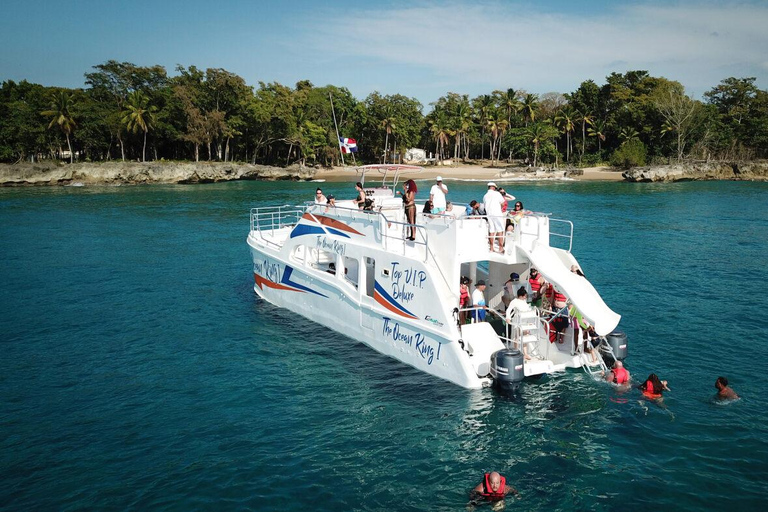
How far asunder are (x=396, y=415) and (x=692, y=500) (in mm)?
5807

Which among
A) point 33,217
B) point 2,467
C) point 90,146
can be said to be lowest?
point 2,467

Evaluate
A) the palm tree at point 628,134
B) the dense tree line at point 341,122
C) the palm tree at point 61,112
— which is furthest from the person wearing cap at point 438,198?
the palm tree at point 628,134

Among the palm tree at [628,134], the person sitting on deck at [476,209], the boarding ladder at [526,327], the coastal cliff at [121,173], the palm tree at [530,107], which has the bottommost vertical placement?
the boarding ladder at [526,327]

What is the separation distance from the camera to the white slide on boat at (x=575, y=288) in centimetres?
1238

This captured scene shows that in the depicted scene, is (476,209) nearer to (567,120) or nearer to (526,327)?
(526,327)

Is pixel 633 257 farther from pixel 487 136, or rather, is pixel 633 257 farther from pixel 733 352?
pixel 487 136

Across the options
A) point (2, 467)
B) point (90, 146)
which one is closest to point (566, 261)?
point (2, 467)

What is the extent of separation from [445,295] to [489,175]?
83043 mm

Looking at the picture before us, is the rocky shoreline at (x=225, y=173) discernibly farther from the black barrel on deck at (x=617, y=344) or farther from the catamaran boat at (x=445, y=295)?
the black barrel on deck at (x=617, y=344)

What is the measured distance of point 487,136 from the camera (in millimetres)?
105562

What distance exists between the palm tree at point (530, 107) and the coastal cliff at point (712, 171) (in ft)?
75.1

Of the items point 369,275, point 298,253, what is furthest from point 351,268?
point 298,253

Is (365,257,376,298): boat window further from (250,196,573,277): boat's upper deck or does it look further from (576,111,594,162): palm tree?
(576,111,594,162): palm tree

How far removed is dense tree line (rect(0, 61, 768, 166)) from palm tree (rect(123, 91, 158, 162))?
0.20 m
